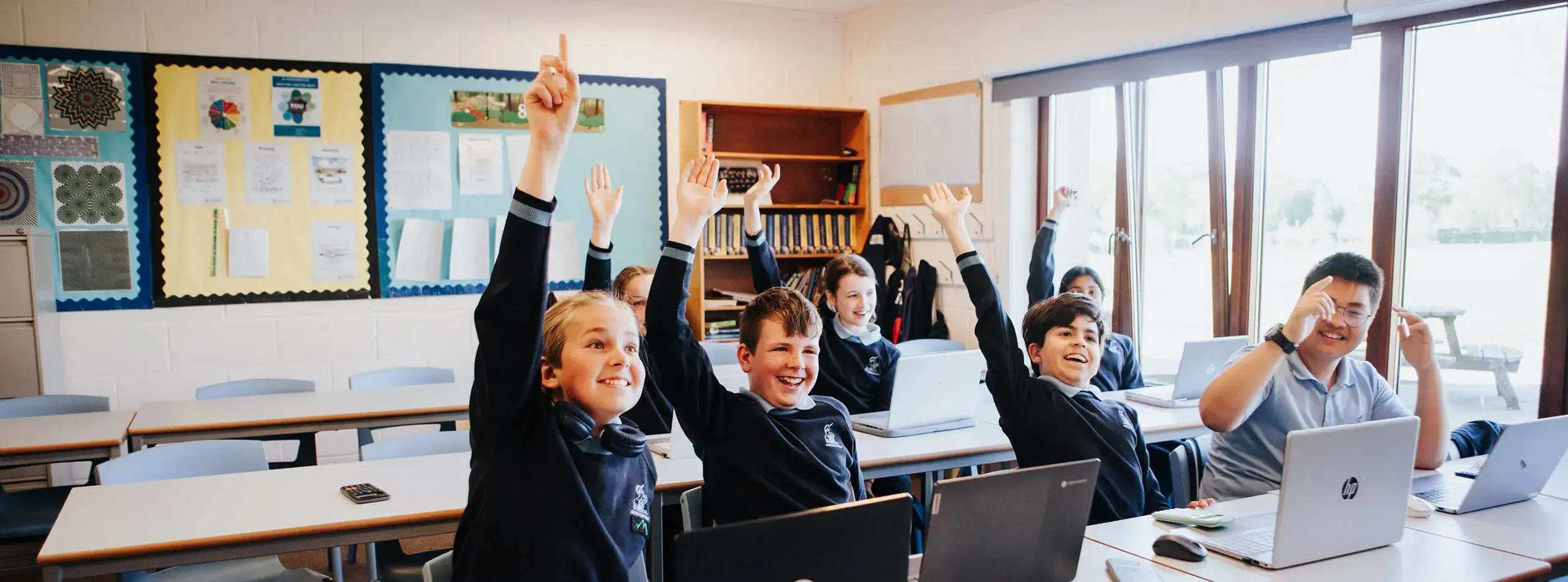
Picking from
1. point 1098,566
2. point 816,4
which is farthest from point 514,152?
point 1098,566

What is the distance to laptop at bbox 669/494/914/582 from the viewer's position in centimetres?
130

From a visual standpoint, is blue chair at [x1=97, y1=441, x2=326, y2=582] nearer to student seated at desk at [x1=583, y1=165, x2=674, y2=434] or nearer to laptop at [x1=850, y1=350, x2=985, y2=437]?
student seated at desk at [x1=583, y1=165, x2=674, y2=434]

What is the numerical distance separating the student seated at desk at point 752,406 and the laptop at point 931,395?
2.78ft

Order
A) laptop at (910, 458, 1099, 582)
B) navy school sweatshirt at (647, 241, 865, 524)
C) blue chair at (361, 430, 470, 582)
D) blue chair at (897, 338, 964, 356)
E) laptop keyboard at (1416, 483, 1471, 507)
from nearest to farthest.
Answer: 1. laptop at (910, 458, 1099, 582)
2. navy school sweatshirt at (647, 241, 865, 524)
3. laptop keyboard at (1416, 483, 1471, 507)
4. blue chair at (361, 430, 470, 582)
5. blue chair at (897, 338, 964, 356)

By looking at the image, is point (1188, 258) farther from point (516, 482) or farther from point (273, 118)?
point (273, 118)

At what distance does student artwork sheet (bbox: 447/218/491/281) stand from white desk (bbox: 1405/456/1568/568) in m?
4.55

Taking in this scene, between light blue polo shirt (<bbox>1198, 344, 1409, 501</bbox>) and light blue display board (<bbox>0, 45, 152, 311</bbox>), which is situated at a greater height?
light blue display board (<bbox>0, 45, 152, 311</bbox>)

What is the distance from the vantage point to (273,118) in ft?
16.7

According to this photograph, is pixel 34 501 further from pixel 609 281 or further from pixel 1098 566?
pixel 1098 566

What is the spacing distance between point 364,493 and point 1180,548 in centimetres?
185

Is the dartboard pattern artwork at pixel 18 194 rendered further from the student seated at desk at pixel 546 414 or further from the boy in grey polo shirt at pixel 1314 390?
the boy in grey polo shirt at pixel 1314 390

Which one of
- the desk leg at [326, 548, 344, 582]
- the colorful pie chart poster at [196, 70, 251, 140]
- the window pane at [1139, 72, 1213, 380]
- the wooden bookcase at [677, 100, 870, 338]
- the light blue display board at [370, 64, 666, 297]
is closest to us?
the desk leg at [326, 548, 344, 582]

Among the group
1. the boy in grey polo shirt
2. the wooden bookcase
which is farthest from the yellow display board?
the boy in grey polo shirt

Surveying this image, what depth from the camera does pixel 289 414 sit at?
3.62 metres
